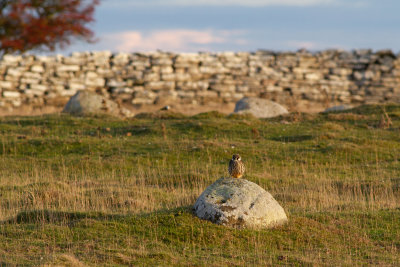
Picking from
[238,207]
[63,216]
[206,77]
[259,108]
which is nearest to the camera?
[238,207]

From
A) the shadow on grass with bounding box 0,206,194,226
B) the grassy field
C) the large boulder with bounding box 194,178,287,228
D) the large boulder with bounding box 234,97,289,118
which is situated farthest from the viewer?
the large boulder with bounding box 234,97,289,118

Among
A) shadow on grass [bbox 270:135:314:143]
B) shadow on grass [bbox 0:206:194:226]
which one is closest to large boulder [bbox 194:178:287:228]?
shadow on grass [bbox 0:206:194:226]

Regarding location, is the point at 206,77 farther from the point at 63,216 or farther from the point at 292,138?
the point at 63,216

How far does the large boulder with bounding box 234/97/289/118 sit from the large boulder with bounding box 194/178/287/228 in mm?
22429

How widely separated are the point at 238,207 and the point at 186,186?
6163 millimetres

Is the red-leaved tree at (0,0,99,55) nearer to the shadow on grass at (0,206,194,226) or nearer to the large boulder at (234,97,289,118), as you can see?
the large boulder at (234,97,289,118)

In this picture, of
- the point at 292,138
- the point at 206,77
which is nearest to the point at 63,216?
the point at 292,138

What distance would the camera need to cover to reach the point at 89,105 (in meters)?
35.5

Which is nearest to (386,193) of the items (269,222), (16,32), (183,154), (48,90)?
(269,222)

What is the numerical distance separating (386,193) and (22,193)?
10428 mm

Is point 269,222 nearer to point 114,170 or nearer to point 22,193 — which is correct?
point 22,193

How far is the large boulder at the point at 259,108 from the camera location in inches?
1414

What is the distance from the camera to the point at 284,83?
52062 millimetres

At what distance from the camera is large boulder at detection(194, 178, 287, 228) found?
12742mm
